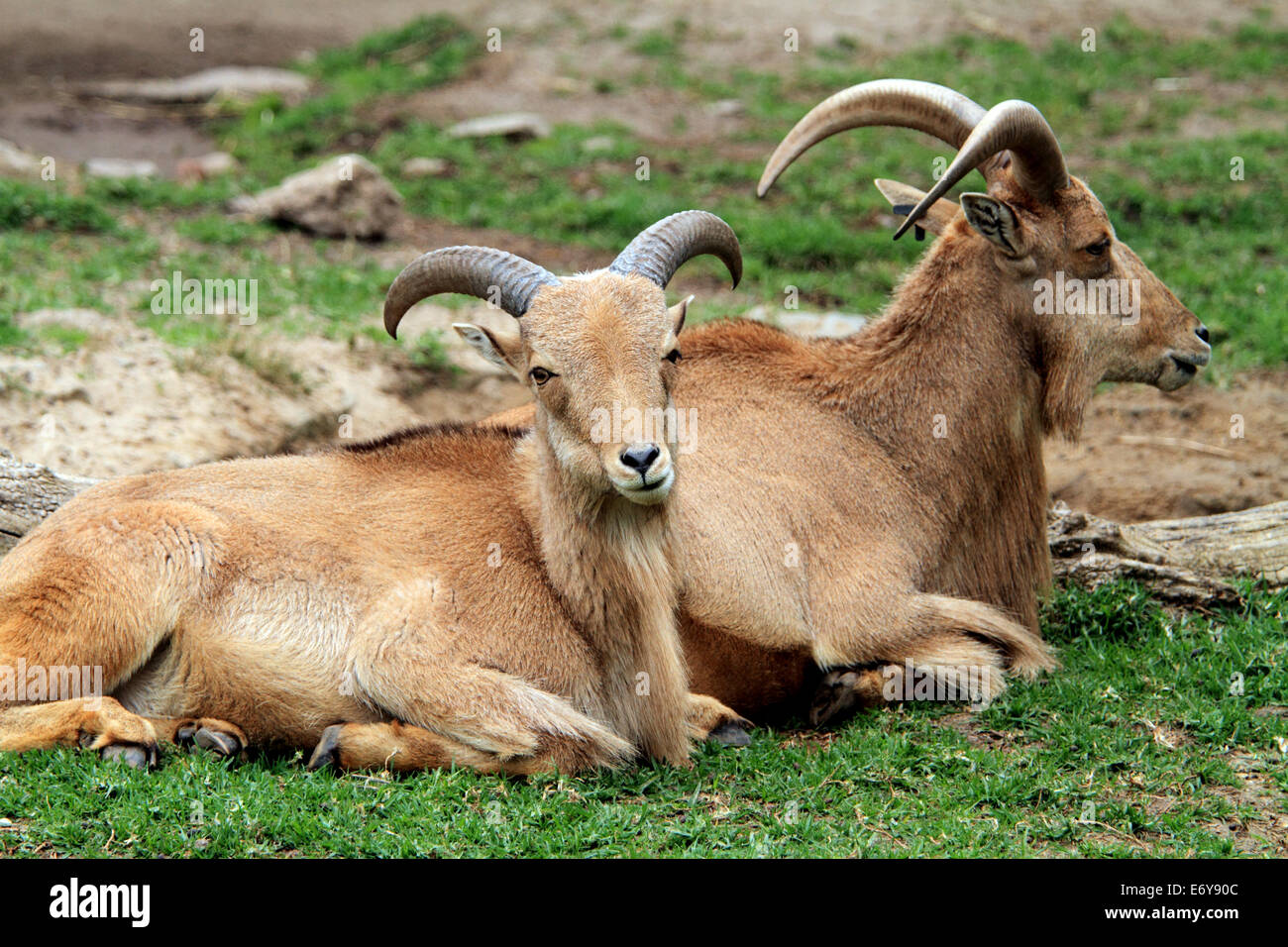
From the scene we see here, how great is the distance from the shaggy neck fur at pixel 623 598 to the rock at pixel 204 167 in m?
10.3

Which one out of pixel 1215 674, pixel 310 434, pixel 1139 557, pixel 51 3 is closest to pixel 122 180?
pixel 310 434

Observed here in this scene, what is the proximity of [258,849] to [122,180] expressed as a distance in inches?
422

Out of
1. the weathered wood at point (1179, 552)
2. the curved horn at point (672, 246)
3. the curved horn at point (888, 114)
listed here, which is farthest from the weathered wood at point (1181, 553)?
the curved horn at point (672, 246)

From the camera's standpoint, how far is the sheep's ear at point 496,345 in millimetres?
5879

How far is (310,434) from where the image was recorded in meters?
9.45

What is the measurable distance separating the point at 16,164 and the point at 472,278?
378 inches

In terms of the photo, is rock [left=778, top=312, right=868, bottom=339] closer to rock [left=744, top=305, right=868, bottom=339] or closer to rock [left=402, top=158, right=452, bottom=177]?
rock [left=744, top=305, right=868, bottom=339]

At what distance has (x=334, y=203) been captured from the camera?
13.1 m

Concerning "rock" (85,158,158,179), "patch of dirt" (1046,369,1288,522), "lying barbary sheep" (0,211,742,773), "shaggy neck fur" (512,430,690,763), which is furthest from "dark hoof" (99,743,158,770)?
"rock" (85,158,158,179)

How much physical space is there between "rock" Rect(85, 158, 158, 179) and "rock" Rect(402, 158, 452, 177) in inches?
105

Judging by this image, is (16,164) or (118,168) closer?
(16,164)

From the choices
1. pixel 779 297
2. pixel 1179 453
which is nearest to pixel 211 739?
pixel 1179 453

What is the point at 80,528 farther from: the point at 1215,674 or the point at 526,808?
the point at 1215,674

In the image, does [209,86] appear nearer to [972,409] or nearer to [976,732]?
[972,409]
